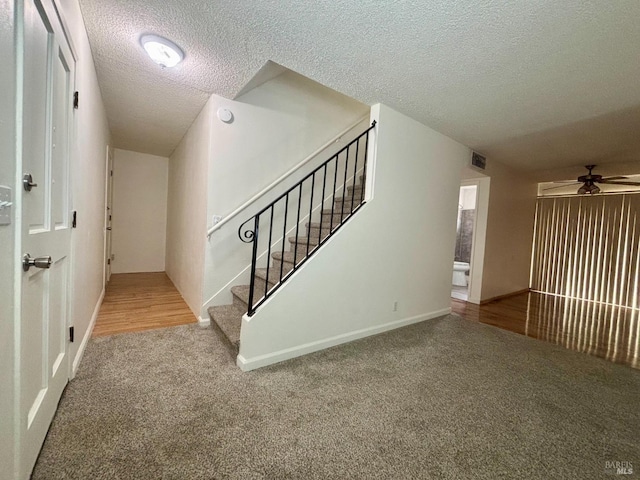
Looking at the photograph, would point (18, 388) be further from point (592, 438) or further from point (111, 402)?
point (592, 438)

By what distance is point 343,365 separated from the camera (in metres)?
2.10

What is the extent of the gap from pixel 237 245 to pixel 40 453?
6.30 feet

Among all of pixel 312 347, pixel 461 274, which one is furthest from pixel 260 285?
pixel 461 274

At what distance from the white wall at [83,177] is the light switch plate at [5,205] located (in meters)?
1.01

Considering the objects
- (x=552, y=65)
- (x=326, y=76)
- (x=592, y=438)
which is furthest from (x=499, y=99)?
(x=592, y=438)

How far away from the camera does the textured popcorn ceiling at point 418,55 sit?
1.49 metres

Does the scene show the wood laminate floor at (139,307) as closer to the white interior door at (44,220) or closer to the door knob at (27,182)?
the white interior door at (44,220)

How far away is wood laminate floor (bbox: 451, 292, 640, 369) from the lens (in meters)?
2.83

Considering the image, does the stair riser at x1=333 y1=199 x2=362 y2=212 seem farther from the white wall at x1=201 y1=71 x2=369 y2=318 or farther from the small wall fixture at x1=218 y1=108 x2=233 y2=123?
the small wall fixture at x1=218 y1=108 x2=233 y2=123

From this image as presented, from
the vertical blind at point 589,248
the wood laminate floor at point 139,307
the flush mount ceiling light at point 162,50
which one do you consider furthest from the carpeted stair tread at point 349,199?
the vertical blind at point 589,248

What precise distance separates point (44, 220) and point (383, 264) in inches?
99.6

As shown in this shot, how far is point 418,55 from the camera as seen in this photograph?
1.85 m

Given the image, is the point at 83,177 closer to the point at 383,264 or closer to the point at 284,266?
the point at 284,266

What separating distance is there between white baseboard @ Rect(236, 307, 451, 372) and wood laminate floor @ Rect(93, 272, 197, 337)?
1.15m
